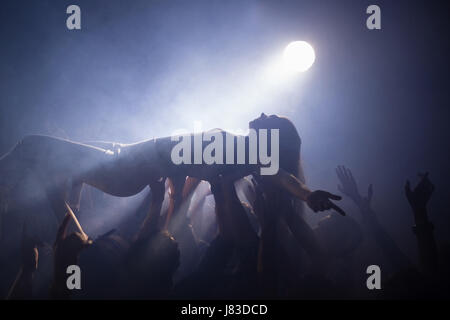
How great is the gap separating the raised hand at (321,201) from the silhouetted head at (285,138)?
3.64ft

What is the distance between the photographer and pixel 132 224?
280 centimetres

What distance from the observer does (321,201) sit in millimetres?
1239

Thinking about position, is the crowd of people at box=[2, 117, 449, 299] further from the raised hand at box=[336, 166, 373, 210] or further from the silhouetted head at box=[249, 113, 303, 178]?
the raised hand at box=[336, 166, 373, 210]

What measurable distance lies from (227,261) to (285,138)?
1395 mm

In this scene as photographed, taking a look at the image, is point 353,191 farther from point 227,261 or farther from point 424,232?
point 227,261

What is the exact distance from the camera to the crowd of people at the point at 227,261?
4.69ft

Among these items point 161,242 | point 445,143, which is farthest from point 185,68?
point 445,143

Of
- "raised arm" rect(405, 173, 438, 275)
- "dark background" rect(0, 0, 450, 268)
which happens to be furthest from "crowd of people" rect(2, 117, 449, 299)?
"dark background" rect(0, 0, 450, 268)

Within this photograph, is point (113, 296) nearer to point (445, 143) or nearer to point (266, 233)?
point (266, 233)

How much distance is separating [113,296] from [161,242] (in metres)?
0.43

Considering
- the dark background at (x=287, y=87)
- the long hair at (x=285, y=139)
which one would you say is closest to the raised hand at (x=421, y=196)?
the long hair at (x=285, y=139)

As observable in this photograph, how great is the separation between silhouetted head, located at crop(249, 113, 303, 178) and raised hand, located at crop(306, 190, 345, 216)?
3.64ft

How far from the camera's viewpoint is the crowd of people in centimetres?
143

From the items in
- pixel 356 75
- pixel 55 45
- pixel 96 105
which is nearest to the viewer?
pixel 55 45
